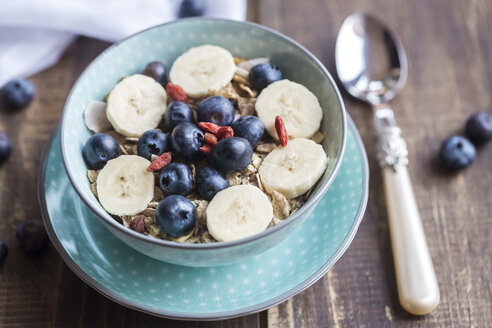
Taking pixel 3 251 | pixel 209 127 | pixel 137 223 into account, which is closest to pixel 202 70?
pixel 209 127

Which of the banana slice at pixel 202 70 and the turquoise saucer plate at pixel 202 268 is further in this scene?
the banana slice at pixel 202 70

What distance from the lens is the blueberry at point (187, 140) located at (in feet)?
3.72

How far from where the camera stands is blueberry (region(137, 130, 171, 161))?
1181 millimetres

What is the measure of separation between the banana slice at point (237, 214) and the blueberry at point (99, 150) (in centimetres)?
29

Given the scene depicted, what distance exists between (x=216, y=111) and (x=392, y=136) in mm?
580

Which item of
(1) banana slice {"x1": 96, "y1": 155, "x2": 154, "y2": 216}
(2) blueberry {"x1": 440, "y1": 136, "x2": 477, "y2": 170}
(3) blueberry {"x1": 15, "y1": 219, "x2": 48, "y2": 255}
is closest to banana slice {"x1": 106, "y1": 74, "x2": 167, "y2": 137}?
(1) banana slice {"x1": 96, "y1": 155, "x2": 154, "y2": 216}

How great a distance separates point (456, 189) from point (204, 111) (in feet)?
2.65

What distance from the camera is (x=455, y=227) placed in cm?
143

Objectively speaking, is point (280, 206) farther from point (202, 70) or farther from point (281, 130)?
point (202, 70)

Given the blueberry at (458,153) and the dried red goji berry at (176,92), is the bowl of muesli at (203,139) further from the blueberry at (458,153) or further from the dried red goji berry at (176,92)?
the blueberry at (458,153)

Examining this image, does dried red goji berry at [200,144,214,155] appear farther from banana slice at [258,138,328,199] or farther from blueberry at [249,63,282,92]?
blueberry at [249,63,282,92]

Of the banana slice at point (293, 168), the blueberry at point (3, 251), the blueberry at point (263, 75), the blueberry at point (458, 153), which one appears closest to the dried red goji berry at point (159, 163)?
the banana slice at point (293, 168)

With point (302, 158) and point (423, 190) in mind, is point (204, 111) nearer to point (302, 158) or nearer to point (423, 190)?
point (302, 158)

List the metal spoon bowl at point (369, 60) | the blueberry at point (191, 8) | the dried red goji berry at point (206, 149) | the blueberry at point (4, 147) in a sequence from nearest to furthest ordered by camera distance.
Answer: the dried red goji berry at point (206, 149) < the blueberry at point (4, 147) < the metal spoon bowl at point (369, 60) < the blueberry at point (191, 8)
